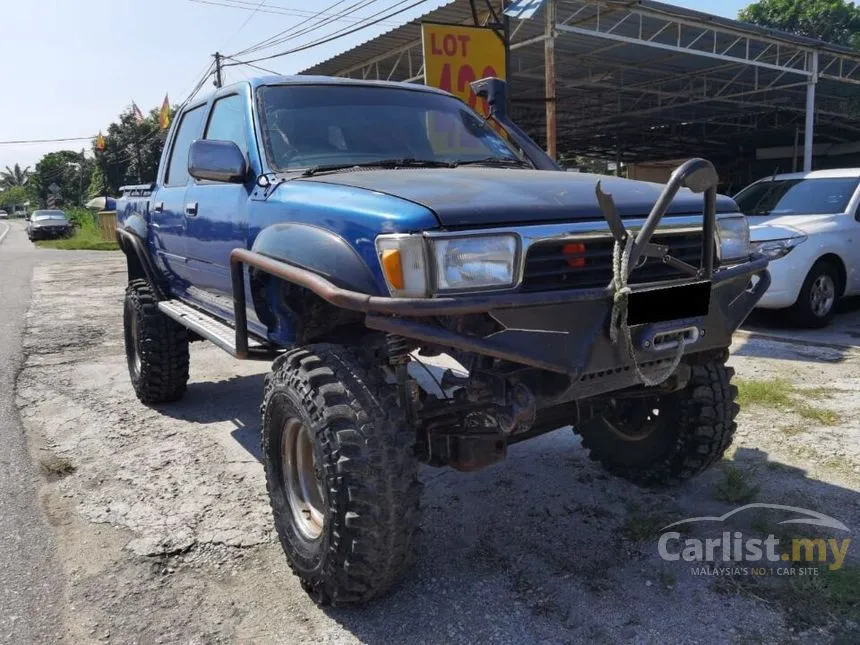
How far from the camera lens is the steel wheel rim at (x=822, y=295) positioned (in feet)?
24.6

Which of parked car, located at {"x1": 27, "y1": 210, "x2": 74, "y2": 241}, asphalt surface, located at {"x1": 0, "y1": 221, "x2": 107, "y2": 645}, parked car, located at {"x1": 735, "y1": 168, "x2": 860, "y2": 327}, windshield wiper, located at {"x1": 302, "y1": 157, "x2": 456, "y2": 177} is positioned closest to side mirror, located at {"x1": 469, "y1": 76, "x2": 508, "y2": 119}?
windshield wiper, located at {"x1": 302, "y1": 157, "x2": 456, "y2": 177}

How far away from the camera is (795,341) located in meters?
6.93

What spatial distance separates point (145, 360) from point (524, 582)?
3.41m

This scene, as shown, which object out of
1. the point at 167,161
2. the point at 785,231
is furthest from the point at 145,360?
the point at 785,231

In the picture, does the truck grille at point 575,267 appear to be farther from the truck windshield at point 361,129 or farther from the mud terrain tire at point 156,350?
the mud terrain tire at point 156,350

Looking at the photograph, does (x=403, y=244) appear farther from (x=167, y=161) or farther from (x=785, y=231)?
(x=785, y=231)

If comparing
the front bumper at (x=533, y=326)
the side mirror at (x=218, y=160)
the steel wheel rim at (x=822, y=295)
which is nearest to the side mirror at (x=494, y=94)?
the side mirror at (x=218, y=160)

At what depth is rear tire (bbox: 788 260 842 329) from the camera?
741cm

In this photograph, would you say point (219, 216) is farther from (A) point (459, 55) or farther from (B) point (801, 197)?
(B) point (801, 197)

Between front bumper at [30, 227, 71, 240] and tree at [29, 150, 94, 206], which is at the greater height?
tree at [29, 150, 94, 206]

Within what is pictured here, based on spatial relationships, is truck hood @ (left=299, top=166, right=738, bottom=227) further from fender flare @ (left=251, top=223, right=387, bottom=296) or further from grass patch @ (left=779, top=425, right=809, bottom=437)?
grass patch @ (left=779, top=425, right=809, bottom=437)

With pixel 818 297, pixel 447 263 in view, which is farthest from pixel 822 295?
pixel 447 263

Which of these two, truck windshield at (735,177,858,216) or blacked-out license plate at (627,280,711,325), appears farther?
truck windshield at (735,177,858,216)

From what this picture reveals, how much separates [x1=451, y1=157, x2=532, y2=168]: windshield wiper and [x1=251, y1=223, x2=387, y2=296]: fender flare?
1.03 meters
